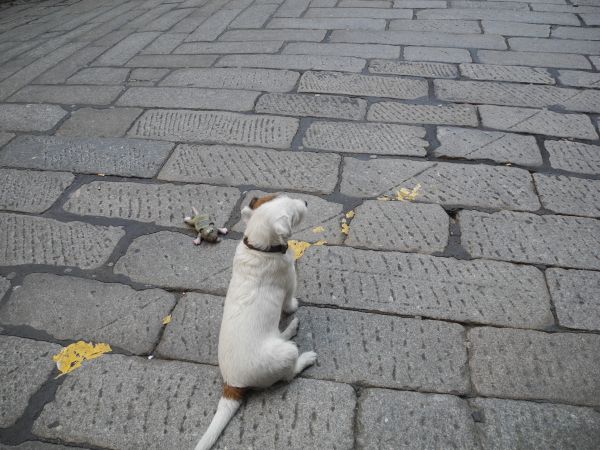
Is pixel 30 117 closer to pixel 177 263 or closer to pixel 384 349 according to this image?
pixel 177 263

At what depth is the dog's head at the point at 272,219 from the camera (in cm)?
162

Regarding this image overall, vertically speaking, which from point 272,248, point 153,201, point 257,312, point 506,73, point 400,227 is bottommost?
point 400,227

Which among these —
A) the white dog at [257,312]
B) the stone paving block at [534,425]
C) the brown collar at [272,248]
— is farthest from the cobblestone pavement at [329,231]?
the brown collar at [272,248]

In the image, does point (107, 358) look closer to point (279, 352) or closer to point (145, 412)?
point (145, 412)

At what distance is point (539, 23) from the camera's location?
15.9ft

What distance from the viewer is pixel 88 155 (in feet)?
10.5

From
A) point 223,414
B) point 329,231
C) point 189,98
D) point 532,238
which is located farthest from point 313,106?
point 223,414

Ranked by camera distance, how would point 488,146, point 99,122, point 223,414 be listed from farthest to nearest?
point 99,122 → point 488,146 → point 223,414

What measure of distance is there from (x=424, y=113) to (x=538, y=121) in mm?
830

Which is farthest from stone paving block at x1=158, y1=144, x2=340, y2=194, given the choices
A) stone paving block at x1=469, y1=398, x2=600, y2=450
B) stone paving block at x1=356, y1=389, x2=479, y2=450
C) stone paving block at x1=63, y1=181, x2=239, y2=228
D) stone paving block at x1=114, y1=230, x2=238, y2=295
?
stone paving block at x1=469, y1=398, x2=600, y2=450

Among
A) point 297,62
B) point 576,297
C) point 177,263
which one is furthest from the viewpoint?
point 297,62

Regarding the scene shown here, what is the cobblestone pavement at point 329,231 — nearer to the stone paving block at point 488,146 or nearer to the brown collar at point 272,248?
the stone paving block at point 488,146

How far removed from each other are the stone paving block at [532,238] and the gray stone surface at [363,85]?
5.03 ft

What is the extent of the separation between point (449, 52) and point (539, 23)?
142cm
